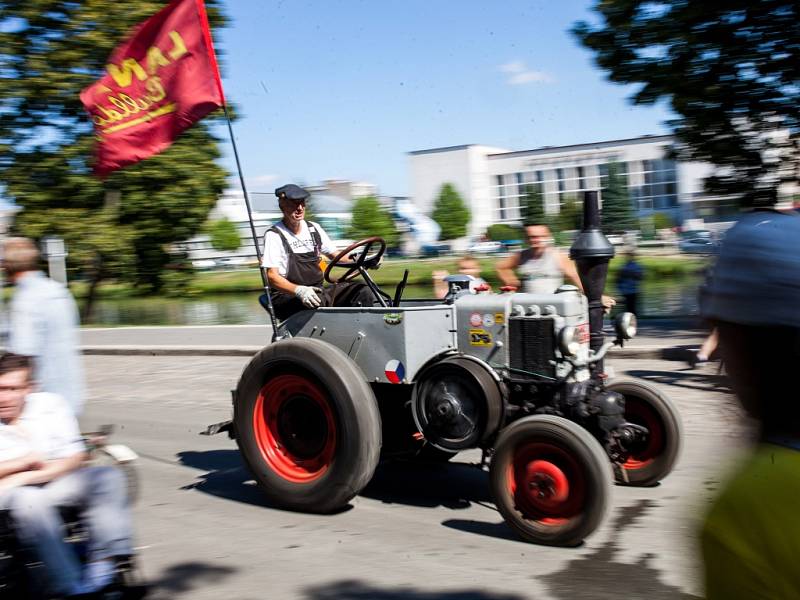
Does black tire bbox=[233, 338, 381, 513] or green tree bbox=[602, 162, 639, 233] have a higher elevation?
green tree bbox=[602, 162, 639, 233]

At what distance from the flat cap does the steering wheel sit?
53 cm

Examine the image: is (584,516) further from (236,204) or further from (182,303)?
(236,204)

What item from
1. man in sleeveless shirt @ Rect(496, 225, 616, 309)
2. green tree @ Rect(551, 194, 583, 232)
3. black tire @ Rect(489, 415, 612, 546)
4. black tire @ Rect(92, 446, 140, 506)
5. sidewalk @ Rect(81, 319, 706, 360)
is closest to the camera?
black tire @ Rect(92, 446, 140, 506)

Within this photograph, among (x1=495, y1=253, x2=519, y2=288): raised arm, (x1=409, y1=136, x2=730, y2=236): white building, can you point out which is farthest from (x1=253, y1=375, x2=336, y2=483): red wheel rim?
(x1=409, y1=136, x2=730, y2=236): white building

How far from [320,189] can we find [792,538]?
98949 millimetres

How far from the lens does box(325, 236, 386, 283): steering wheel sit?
5.59 metres

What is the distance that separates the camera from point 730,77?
13.5 m

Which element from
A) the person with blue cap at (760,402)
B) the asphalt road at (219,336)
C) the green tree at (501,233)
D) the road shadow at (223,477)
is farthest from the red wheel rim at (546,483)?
the green tree at (501,233)

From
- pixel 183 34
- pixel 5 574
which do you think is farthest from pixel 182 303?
pixel 5 574

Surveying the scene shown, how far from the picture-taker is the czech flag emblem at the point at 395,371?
17.1ft

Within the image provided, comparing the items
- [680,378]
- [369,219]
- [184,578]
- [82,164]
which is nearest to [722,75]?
[680,378]

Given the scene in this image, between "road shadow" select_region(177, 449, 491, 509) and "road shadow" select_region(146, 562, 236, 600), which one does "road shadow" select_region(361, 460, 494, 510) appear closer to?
"road shadow" select_region(177, 449, 491, 509)

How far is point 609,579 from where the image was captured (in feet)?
13.5

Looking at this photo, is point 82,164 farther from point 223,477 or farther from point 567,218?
point 567,218
